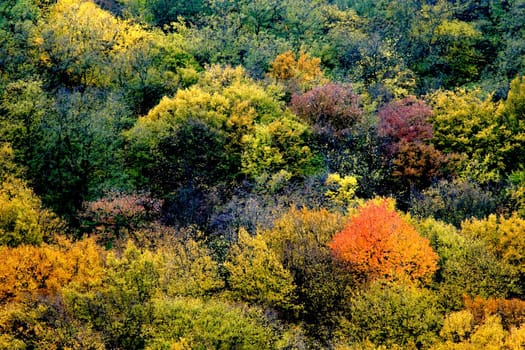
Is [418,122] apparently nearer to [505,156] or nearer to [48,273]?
[505,156]

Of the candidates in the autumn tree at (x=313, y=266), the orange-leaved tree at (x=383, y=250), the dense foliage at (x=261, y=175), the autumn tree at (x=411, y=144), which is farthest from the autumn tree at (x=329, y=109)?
the orange-leaved tree at (x=383, y=250)

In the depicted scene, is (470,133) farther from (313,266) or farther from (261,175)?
(313,266)

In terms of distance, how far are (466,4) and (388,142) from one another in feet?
121

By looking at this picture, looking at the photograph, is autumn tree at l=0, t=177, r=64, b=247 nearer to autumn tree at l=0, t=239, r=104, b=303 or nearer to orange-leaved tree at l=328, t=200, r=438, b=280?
autumn tree at l=0, t=239, r=104, b=303

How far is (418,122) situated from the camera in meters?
62.1

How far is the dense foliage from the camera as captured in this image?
39.4 m

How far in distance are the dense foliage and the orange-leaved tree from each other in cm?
15

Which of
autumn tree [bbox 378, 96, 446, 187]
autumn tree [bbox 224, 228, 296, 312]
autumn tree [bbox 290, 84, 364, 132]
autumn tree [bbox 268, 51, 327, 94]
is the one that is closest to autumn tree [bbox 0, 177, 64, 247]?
autumn tree [bbox 224, 228, 296, 312]

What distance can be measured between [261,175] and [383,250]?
1627 cm

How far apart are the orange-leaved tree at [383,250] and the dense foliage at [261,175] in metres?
0.15

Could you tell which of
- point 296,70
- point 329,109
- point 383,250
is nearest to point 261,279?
point 383,250

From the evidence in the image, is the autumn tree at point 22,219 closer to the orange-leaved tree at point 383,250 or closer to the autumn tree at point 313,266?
the autumn tree at point 313,266

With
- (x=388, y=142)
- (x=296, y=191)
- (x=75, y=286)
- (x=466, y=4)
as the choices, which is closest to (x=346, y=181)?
(x=296, y=191)

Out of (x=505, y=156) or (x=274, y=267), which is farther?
(x=505, y=156)
